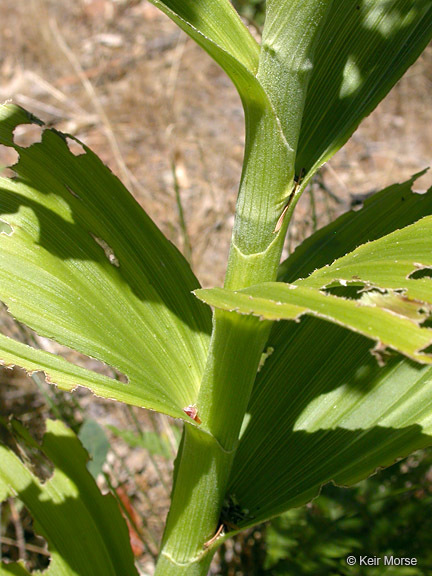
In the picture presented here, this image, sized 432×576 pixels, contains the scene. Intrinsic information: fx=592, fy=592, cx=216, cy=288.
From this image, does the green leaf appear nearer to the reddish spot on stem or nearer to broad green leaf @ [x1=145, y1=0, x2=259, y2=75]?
the reddish spot on stem

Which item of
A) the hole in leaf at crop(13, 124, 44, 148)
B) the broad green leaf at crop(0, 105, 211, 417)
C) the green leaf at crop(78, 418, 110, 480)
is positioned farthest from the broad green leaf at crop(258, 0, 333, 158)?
the hole in leaf at crop(13, 124, 44, 148)

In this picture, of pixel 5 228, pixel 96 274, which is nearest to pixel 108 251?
pixel 96 274

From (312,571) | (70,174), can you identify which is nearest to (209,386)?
(70,174)

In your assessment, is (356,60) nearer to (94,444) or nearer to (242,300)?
(242,300)

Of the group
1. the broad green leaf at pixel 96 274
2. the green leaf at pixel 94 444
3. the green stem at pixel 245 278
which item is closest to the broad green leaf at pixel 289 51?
the green stem at pixel 245 278

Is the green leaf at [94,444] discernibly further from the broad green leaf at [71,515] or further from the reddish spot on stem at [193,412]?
the reddish spot on stem at [193,412]

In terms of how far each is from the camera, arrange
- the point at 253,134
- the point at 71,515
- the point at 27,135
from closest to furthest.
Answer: the point at 253,134 → the point at 71,515 → the point at 27,135
